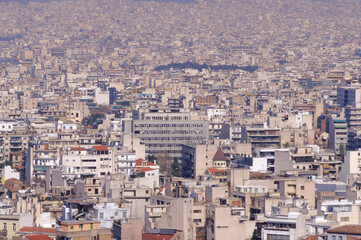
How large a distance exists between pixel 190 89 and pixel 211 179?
70.8 metres

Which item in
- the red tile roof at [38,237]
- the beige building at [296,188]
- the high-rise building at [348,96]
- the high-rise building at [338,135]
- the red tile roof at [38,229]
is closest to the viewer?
the red tile roof at [38,237]

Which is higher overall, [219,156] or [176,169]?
[219,156]

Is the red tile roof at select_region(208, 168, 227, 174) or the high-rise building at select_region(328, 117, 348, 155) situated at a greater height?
the high-rise building at select_region(328, 117, 348, 155)

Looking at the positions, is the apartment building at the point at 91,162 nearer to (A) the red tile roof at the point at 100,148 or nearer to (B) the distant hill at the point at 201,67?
(A) the red tile roof at the point at 100,148

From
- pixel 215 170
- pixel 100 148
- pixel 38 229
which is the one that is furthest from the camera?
pixel 100 148

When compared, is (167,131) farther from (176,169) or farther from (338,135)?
(176,169)

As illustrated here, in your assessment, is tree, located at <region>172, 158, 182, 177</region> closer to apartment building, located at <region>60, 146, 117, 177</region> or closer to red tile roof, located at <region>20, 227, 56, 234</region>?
apartment building, located at <region>60, 146, 117, 177</region>

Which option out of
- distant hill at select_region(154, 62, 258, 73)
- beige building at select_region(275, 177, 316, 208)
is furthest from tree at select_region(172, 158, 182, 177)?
distant hill at select_region(154, 62, 258, 73)

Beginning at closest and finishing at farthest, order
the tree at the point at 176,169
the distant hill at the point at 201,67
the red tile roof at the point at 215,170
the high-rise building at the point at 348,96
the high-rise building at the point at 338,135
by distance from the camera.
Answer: the red tile roof at the point at 215,170, the tree at the point at 176,169, the high-rise building at the point at 338,135, the high-rise building at the point at 348,96, the distant hill at the point at 201,67

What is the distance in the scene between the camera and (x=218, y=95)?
342 feet

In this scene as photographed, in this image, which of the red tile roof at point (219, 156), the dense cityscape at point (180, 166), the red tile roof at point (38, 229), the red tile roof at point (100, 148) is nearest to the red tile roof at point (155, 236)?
the dense cityscape at point (180, 166)

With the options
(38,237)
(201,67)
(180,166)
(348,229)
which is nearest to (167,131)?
(180,166)

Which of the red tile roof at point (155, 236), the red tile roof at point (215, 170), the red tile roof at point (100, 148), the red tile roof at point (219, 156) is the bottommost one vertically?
the red tile roof at point (155, 236)

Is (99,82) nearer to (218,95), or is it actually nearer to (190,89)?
(190,89)
